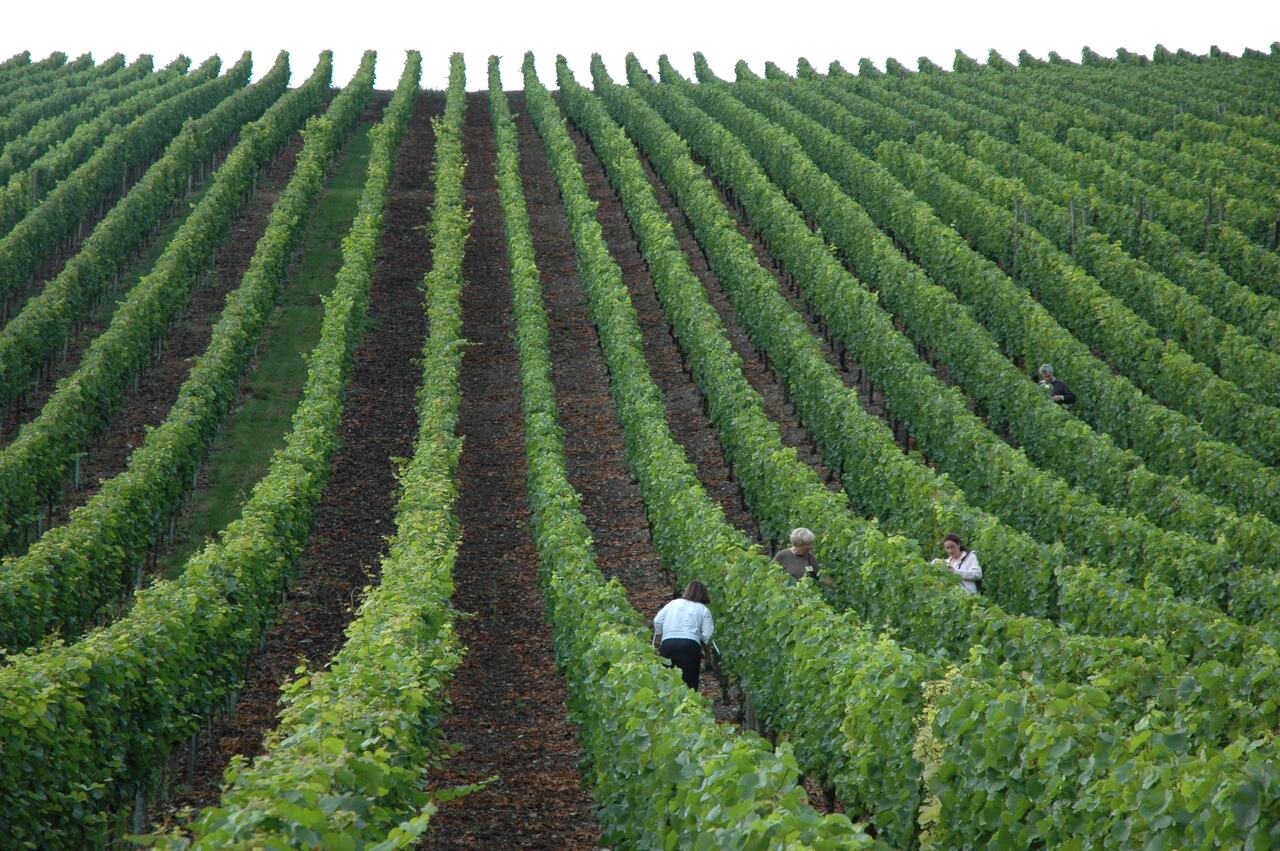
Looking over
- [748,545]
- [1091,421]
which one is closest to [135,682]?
[748,545]

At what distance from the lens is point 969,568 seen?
1717 centimetres

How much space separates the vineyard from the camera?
11.3 m

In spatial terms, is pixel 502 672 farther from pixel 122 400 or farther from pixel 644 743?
pixel 122 400

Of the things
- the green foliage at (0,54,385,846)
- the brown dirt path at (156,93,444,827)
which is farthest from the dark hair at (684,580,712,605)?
the green foliage at (0,54,385,846)

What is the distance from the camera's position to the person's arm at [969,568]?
1712 cm

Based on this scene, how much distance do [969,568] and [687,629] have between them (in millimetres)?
3804

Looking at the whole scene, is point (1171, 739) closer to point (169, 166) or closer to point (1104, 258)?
point (1104, 258)

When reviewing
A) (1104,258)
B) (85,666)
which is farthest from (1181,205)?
(85,666)

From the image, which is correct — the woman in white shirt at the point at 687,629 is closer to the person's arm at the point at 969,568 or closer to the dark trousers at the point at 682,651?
the dark trousers at the point at 682,651

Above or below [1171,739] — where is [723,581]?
below

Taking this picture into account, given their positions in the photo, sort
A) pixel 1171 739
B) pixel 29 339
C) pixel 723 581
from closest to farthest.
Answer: pixel 1171 739 → pixel 723 581 → pixel 29 339

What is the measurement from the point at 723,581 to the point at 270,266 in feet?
73.9

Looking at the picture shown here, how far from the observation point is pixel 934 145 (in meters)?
50.2

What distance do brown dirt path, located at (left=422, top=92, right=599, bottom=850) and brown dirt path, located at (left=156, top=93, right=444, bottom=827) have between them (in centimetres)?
146
